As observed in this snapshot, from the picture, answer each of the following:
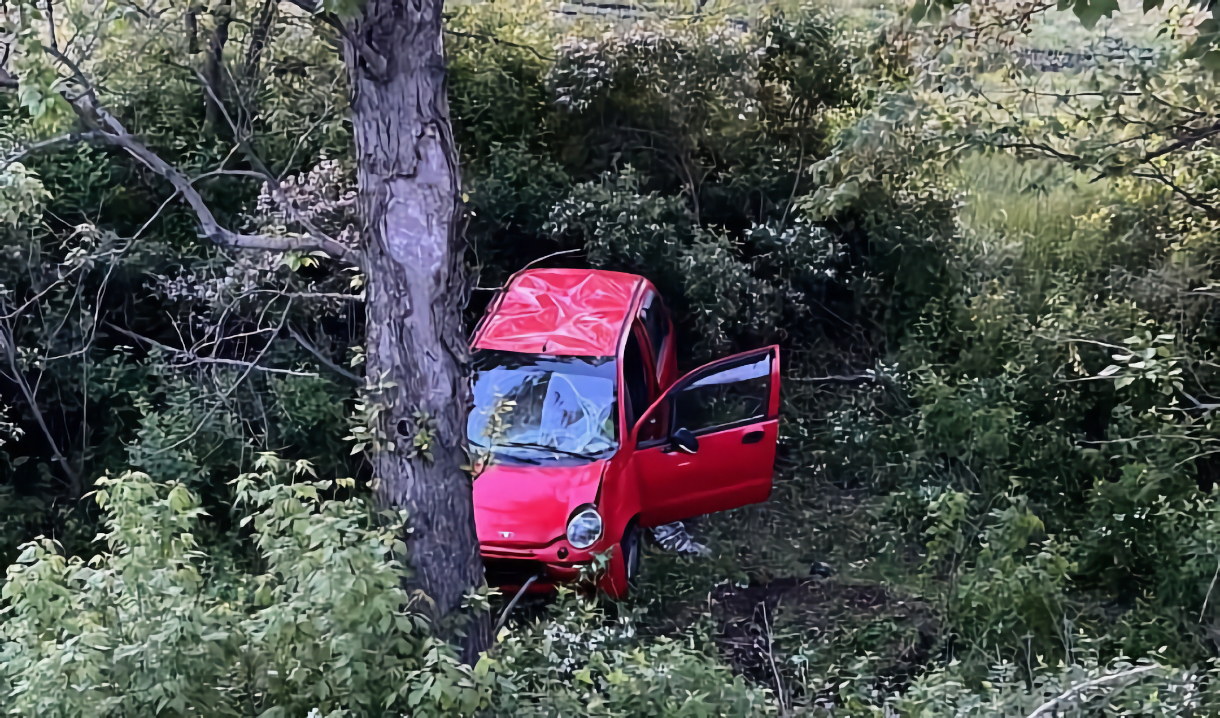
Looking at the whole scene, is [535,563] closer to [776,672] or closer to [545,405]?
[545,405]

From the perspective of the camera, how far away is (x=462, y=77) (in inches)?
246

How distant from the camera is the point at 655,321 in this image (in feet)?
19.6

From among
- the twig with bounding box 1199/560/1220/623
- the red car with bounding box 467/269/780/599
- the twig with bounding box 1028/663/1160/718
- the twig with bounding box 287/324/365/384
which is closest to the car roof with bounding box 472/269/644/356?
the red car with bounding box 467/269/780/599

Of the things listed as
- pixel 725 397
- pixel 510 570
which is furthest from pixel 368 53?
pixel 725 397

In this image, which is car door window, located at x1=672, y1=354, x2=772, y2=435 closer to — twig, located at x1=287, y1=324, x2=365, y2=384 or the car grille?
the car grille

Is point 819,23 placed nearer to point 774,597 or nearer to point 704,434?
point 704,434

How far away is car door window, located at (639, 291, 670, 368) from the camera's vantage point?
5.86 metres

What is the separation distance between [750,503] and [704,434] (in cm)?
76

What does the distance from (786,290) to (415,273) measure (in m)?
3.30

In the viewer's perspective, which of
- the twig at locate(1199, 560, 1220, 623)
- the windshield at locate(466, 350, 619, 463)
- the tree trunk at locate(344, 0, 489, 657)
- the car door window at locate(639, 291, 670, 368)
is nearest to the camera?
the tree trunk at locate(344, 0, 489, 657)

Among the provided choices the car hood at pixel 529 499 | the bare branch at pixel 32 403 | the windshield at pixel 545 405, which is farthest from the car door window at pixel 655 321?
the bare branch at pixel 32 403

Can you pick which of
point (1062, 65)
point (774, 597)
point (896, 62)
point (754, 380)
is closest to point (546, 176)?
point (754, 380)

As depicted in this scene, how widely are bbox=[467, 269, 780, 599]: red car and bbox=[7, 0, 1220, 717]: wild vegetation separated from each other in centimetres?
31

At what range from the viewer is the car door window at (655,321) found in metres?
5.86
